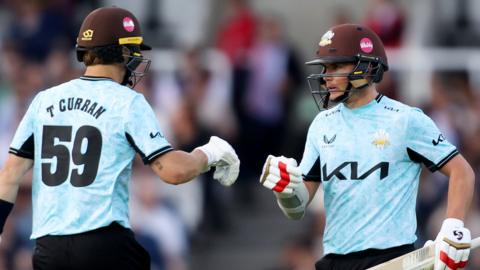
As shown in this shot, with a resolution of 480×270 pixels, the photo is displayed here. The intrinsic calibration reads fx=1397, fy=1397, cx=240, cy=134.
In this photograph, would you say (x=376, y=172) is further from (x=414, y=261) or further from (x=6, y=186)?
(x=6, y=186)

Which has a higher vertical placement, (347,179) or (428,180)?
(347,179)

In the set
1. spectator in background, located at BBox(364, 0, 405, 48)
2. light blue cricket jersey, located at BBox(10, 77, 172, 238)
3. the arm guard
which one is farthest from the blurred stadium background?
light blue cricket jersey, located at BBox(10, 77, 172, 238)

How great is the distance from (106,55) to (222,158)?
2.85ft

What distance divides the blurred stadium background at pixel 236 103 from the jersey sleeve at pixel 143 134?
4.99m

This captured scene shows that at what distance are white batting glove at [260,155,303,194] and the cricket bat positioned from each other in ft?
2.14

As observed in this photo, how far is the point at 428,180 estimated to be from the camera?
13055 millimetres

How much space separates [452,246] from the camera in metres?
7.71

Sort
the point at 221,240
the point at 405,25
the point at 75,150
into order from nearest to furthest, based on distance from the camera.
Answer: the point at 75,150 < the point at 221,240 < the point at 405,25

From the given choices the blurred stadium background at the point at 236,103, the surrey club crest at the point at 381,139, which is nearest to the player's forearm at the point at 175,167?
the surrey club crest at the point at 381,139

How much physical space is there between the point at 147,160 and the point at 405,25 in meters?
8.20

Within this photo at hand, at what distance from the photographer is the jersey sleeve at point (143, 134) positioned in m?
7.50

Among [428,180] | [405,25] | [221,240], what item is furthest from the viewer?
[405,25]

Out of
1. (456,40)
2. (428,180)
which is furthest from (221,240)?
(456,40)

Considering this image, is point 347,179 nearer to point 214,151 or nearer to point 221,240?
point 214,151
